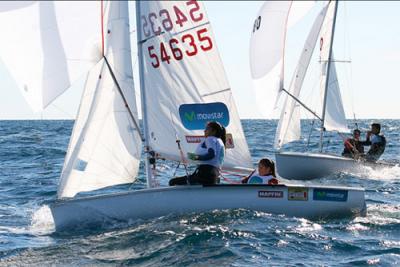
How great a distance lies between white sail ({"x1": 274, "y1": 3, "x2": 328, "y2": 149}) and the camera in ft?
51.9

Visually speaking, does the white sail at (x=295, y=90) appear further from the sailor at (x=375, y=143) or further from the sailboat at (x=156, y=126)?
the sailboat at (x=156, y=126)

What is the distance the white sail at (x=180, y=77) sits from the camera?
26.9 feet

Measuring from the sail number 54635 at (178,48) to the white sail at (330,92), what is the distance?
799cm

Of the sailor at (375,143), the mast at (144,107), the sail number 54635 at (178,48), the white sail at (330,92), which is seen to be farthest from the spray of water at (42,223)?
the white sail at (330,92)

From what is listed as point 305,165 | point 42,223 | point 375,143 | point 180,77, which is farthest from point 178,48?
point 375,143

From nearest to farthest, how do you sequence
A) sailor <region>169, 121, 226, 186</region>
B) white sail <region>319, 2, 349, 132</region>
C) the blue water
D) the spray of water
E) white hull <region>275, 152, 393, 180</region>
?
the blue water < sailor <region>169, 121, 226, 186</region> < the spray of water < white hull <region>275, 152, 393, 180</region> < white sail <region>319, 2, 349, 132</region>

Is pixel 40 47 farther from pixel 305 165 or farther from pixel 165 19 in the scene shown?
pixel 305 165

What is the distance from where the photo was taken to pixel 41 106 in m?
6.99

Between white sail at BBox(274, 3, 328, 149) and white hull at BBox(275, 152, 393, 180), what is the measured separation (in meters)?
2.24

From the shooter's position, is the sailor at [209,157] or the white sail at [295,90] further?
the white sail at [295,90]

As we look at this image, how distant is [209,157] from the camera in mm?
7730

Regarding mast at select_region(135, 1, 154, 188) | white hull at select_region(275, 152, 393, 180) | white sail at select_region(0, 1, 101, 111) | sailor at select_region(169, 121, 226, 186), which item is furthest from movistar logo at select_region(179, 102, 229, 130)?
white hull at select_region(275, 152, 393, 180)

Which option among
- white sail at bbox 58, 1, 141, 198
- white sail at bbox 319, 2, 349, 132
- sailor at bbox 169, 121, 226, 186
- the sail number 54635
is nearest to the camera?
sailor at bbox 169, 121, 226, 186

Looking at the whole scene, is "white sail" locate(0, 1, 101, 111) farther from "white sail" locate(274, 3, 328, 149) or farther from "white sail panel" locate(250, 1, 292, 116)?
"white sail" locate(274, 3, 328, 149)
